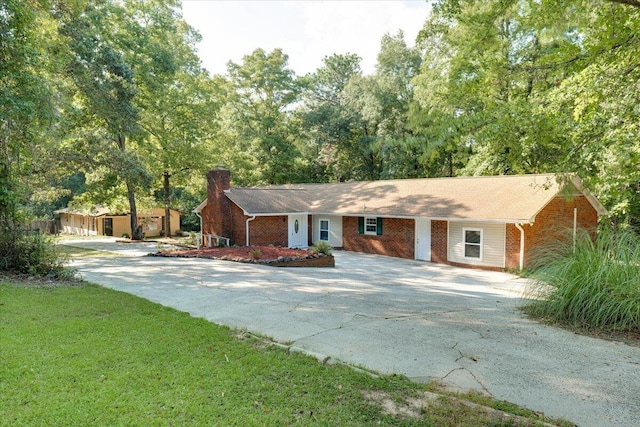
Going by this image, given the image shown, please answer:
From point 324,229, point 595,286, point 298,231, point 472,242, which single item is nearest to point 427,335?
point 595,286

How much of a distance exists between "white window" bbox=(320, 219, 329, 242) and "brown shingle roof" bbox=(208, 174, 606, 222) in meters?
0.92

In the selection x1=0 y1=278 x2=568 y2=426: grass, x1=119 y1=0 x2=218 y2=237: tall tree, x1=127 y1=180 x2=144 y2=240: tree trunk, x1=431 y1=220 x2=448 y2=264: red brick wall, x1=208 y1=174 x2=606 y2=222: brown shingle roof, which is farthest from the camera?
x1=127 y1=180 x2=144 y2=240: tree trunk

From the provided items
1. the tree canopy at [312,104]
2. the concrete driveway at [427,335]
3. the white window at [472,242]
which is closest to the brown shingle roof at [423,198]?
the white window at [472,242]

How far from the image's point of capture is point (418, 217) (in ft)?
60.4

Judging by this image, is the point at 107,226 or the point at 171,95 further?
the point at 107,226

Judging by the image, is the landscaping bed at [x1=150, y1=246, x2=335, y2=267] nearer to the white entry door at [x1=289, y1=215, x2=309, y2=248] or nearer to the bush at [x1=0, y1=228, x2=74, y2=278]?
the white entry door at [x1=289, y1=215, x2=309, y2=248]

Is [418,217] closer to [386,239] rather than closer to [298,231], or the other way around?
[386,239]

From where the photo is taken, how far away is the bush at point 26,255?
994cm

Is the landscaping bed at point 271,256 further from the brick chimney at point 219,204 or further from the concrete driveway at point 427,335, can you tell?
the brick chimney at point 219,204

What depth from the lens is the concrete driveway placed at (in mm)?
4109

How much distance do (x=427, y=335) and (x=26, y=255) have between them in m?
10.3

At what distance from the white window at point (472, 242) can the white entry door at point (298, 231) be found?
31.6 feet

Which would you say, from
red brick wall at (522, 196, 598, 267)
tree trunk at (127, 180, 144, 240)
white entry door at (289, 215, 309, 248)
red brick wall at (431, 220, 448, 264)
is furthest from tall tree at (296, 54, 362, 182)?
red brick wall at (522, 196, 598, 267)

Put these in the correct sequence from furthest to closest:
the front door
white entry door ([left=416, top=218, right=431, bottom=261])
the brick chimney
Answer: the front door
the brick chimney
white entry door ([left=416, top=218, right=431, bottom=261])
